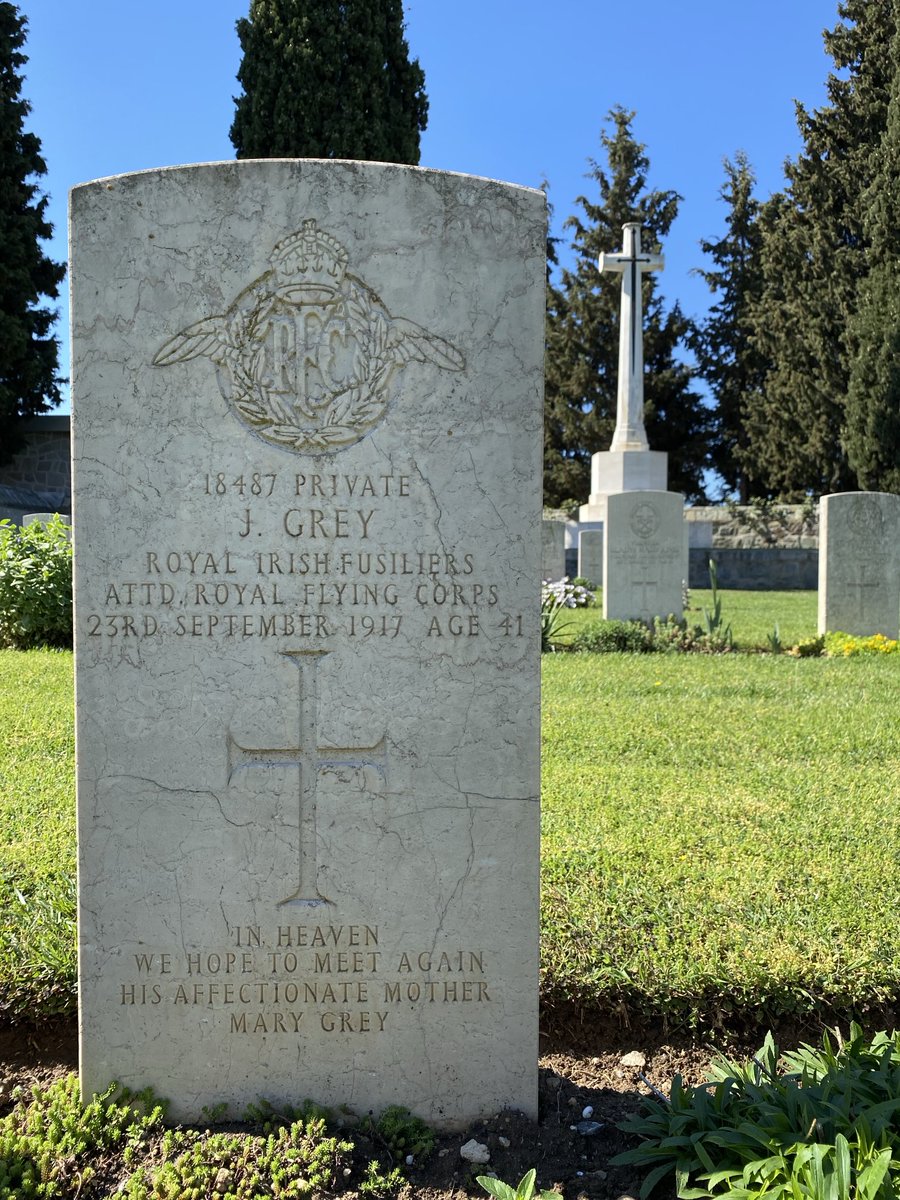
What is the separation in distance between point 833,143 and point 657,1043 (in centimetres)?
2581

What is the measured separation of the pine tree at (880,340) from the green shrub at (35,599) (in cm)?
1762

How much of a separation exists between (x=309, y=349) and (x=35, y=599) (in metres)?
7.16

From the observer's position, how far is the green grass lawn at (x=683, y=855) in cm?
275

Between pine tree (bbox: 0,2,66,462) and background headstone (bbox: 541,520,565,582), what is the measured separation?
9.91 m

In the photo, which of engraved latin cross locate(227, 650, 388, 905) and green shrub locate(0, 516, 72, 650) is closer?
engraved latin cross locate(227, 650, 388, 905)

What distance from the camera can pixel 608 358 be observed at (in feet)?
102

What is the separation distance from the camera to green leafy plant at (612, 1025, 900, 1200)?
6.11ft

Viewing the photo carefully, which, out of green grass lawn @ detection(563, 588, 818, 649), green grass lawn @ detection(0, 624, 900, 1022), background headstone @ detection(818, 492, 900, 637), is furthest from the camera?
green grass lawn @ detection(563, 588, 818, 649)

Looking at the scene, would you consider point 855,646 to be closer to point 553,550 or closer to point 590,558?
point 553,550

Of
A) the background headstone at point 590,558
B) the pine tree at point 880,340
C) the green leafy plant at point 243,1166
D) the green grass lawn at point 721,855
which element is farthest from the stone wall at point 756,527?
the green leafy plant at point 243,1166

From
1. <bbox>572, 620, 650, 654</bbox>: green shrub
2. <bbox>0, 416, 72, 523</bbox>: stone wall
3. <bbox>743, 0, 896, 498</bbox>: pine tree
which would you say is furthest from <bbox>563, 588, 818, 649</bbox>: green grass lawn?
<bbox>0, 416, 72, 523</bbox>: stone wall

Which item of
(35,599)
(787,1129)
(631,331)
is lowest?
(787,1129)

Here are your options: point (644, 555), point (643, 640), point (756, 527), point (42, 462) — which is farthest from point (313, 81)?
point (756, 527)

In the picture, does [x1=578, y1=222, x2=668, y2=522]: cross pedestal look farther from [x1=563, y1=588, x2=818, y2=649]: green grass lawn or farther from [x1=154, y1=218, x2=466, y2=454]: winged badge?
[x1=154, y1=218, x2=466, y2=454]: winged badge
